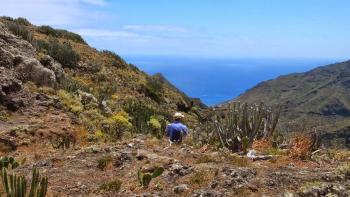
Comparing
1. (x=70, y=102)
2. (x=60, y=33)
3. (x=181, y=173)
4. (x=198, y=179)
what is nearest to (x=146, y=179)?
(x=181, y=173)

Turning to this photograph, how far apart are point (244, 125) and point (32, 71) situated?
1166 cm

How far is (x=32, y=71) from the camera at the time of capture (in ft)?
72.0

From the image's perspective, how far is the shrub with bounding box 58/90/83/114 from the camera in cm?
2049

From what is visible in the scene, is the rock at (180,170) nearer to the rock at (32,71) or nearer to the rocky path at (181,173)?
the rocky path at (181,173)

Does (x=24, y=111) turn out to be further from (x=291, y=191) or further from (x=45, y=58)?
(x=291, y=191)

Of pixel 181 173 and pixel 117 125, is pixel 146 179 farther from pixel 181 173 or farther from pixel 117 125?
pixel 117 125

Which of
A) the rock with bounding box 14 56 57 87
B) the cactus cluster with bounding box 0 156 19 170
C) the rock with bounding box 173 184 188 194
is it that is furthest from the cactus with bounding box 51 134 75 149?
the rock with bounding box 14 56 57 87

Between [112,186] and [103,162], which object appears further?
[103,162]

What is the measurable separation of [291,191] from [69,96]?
47.4 ft

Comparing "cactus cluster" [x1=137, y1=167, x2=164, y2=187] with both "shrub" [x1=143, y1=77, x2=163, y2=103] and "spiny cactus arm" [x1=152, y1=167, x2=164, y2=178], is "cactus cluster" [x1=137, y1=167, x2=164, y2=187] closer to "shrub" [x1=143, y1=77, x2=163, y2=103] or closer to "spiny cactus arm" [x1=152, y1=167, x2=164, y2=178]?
"spiny cactus arm" [x1=152, y1=167, x2=164, y2=178]

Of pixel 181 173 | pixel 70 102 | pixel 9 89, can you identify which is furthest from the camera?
pixel 70 102

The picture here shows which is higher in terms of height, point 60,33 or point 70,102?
point 60,33

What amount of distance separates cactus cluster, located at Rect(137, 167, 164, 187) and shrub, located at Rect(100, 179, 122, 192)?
1.28 feet

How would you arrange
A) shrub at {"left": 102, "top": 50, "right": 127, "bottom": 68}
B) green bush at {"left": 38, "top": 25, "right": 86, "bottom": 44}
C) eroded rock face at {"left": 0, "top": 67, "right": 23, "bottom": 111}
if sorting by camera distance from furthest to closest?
green bush at {"left": 38, "top": 25, "right": 86, "bottom": 44} → shrub at {"left": 102, "top": 50, "right": 127, "bottom": 68} → eroded rock face at {"left": 0, "top": 67, "right": 23, "bottom": 111}
